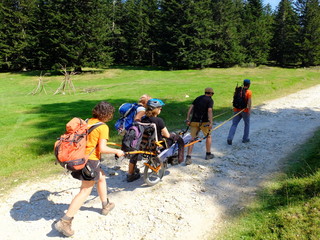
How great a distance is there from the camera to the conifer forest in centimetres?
4216

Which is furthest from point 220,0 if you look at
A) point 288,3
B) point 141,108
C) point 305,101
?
point 141,108

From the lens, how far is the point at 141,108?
219 inches

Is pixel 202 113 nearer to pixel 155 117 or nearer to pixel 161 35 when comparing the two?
pixel 155 117

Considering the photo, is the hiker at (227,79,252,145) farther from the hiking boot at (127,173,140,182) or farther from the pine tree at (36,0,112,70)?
the pine tree at (36,0,112,70)

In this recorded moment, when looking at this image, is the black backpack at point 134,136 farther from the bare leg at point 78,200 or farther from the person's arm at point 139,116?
the bare leg at point 78,200

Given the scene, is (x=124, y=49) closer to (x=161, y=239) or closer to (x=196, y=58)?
(x=196, y=58)

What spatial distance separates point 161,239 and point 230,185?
2342 mm

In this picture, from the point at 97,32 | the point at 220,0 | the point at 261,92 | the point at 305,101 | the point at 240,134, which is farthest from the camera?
the point at 220,0

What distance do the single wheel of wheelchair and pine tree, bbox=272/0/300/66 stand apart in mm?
54256

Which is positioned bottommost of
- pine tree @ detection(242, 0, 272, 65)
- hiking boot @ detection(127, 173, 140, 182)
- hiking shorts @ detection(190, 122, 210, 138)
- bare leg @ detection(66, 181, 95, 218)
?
hiking boot @ detection(127, 173, 140, 182)

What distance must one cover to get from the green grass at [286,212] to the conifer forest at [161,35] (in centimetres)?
3979

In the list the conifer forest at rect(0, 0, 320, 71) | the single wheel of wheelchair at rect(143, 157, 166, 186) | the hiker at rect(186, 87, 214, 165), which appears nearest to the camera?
the single wheel of wheelchair at rect(143, 157, 166, 186)

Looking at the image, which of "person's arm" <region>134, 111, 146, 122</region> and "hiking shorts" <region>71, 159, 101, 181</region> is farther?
"person's arm" <region>134, 111, 146, 122</region>

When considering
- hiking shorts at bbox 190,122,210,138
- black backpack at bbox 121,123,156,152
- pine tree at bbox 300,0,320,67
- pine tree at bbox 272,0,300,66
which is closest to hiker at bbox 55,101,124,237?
black backpack at bbox 121,123,156,152
